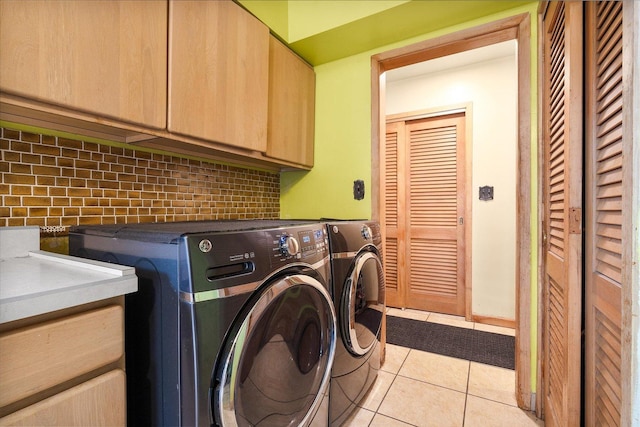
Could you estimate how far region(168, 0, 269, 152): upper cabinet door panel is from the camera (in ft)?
4.01

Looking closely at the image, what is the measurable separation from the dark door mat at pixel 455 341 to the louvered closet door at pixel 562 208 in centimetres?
75

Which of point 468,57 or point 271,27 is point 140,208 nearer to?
point 271,27

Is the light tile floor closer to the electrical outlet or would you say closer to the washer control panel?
the washer control panel

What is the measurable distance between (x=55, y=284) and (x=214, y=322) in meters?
0.34

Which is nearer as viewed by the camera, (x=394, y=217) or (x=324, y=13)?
(x=324, y=13)

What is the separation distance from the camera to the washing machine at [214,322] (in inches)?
28.6

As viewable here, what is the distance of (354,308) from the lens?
138 cm

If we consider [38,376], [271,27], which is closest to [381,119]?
[271,27]

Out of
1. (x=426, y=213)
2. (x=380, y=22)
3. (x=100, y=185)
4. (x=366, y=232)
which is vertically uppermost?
(x=380, y=22)

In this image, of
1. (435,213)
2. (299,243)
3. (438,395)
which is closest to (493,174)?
(435,213)

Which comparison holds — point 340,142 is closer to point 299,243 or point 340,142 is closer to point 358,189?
point 358,189

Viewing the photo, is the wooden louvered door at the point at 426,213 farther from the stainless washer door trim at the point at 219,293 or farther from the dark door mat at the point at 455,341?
the stainless washer door trim at the point at 219,293

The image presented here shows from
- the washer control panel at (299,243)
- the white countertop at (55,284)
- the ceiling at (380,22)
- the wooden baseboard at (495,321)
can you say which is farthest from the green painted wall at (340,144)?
the wooden baseboard at (495,321)

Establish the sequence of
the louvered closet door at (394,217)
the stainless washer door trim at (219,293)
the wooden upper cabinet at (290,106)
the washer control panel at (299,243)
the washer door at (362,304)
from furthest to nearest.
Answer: the louvered closet door at (394,217), the wooden upper cabinet at (290,106), the washer door at (362,304), the washer control panel at (299,243), the stainless washer door trim at (219,293)
